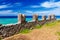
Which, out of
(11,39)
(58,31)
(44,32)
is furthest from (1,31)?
(58,31)

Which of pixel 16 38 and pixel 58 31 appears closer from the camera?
pixel 16 38

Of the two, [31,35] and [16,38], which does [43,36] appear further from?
[16,38]

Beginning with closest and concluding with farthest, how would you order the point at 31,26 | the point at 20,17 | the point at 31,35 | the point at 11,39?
the point at 11,39, the point at 31,35, the point at 20,17, the point at 31,26

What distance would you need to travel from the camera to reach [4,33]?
11203 millimetres

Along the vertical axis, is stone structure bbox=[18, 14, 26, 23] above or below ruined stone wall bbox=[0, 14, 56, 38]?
above

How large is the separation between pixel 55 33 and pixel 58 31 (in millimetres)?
398

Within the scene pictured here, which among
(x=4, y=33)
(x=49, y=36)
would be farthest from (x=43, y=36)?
(x=4, y=33)

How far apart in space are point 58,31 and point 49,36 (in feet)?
3.00

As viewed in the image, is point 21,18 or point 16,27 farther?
point 21,18

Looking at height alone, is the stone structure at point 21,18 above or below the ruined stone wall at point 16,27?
above

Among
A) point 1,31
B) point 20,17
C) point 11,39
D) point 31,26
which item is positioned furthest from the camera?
point 31,26

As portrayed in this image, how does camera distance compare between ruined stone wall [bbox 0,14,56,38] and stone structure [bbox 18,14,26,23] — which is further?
stone structure [bbox 18,14,26,23]

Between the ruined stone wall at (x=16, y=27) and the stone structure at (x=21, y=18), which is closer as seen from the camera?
the ruined stone wall at (x=16, y=27)

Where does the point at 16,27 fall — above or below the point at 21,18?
below
